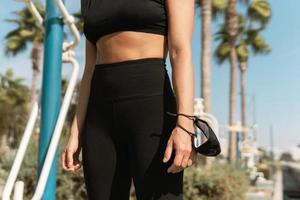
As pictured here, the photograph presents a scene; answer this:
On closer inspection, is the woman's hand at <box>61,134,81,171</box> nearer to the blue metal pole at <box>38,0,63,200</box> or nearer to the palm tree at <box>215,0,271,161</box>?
the blue metal pole at <box>38,0,63,200</box>

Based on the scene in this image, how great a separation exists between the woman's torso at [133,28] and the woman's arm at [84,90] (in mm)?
193

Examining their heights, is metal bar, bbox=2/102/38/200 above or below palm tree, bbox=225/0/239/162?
below

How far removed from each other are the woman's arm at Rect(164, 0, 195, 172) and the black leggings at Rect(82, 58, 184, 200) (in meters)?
0.06

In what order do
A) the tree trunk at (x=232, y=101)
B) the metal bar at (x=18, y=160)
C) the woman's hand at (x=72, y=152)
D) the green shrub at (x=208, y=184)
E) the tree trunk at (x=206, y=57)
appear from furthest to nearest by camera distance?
the tree trunk at (x=232, y=101)
the tree trunk at (x=206, y=57)
the green shrub at (x=208, y=184)
the metal bar at (x=18, y=160)
the woman's hand at (x=72, y=152)

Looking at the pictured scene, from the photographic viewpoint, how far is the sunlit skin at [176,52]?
4.09 ft

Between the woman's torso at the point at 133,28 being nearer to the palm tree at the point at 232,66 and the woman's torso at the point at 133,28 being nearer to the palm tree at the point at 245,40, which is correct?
the palm tree at the point at 232,66

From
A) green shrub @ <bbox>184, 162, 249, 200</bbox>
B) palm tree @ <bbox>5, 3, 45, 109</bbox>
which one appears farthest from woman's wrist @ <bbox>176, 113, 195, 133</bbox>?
palm tree @ <bbox>5, 3, 45, 109</bbox>

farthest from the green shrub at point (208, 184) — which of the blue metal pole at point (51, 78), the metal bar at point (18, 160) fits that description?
the metal bar at point (18, 160)

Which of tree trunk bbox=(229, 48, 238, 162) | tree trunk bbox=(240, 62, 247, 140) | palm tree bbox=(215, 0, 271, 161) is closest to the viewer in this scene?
tree trunk bbox=(229, 48, 238, 162)

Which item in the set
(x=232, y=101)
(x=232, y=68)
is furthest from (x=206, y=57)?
(x=232, y=68)

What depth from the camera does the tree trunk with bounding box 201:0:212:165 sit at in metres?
10.5

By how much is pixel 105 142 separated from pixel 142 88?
0.23 m

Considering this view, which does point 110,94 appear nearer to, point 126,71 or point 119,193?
point 126,71

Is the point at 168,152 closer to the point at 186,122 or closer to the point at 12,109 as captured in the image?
the point at 186,122
